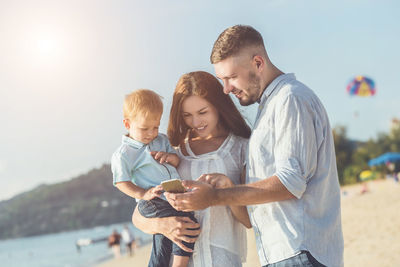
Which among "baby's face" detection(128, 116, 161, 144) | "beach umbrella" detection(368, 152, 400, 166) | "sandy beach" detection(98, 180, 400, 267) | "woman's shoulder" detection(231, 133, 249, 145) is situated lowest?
"beach umbrella" detection(368, 152, 400, 166)

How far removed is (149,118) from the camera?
2.97 metres

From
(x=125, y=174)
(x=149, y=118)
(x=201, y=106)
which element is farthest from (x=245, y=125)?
(x=125, y=174)

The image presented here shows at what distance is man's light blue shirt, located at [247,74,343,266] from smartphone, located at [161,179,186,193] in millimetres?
373

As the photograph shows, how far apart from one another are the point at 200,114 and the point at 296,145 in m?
0.86

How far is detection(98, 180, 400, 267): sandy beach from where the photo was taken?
1027 centimetres

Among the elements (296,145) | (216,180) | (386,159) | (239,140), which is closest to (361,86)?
(386,159)

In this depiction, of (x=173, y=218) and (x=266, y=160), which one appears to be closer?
(x=266, y=160)

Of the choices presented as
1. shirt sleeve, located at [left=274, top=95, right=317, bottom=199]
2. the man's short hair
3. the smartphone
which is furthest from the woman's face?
shirt sleeve, located at [left=274, top=95, right=317, bottom=199]

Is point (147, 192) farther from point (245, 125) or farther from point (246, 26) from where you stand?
point (246, 26)

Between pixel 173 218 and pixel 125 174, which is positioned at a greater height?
pixel 125 174

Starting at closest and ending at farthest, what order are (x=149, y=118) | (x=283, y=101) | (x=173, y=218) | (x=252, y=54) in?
(x=283, y=101), (x=252, y=54), (x=173, y=218), (x=149, y=118)

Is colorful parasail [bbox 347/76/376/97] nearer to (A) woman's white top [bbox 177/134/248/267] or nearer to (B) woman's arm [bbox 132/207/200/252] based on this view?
(A) woman's white top [bbox 177/134/248/267]

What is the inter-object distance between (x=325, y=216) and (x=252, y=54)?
34.1 inches

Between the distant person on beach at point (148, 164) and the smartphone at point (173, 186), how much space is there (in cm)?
33
